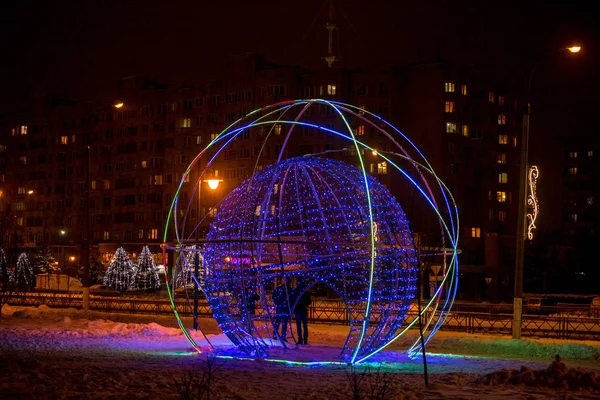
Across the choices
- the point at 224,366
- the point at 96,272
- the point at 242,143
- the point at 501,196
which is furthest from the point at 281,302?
the point at 501,196

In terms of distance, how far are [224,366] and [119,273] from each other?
48.0m

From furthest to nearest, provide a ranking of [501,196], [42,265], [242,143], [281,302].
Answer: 1. [242,143]
2. [501,196]
3. [42,265]
4. [281,302]

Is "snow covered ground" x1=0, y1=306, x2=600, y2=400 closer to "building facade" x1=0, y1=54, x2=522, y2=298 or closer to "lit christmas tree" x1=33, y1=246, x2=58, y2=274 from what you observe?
"building facade" x1=0, y1=54, x2=522, y2=298

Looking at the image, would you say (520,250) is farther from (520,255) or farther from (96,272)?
(96,272)

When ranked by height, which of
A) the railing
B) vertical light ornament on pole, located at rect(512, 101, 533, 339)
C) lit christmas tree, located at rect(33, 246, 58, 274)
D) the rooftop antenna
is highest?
the rooftop antenna

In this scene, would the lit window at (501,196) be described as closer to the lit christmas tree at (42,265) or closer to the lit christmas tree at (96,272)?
the lit christmas tree at (96,272)

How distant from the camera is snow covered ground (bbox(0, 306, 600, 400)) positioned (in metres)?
14.1

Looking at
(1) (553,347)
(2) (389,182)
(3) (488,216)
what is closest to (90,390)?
(1) (553,347)

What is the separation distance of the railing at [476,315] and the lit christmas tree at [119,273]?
17494 mm

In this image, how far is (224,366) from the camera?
696 inches

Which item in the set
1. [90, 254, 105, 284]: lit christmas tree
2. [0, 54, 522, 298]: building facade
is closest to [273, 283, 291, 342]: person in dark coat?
[0, 54, 522, 298]: building facade

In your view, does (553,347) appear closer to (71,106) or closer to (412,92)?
(412,92)

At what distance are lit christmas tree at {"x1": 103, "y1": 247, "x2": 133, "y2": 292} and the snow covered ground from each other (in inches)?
1375

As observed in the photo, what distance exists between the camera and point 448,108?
272ft
